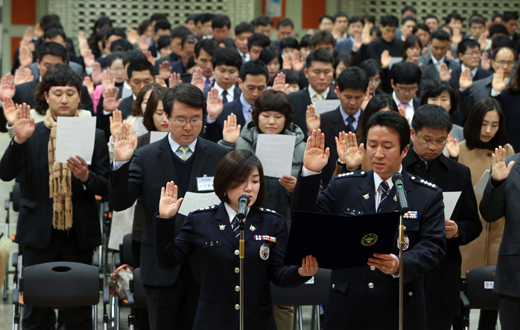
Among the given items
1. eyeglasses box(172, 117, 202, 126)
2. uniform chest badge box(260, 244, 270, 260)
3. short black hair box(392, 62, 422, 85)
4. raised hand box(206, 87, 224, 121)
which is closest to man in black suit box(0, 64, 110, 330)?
eyeglasses box(172, 117, 202, 126)

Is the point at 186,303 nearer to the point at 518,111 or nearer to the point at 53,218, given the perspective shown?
the point at 53,218

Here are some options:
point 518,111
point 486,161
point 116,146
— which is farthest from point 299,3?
point 116,146

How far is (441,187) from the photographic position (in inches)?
173

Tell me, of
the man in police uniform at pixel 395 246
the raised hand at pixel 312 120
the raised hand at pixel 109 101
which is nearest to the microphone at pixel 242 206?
the man in police uniform at pixel 395 246

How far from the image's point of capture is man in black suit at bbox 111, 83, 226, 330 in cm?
423

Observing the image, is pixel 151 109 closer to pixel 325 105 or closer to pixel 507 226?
pixel 325 105

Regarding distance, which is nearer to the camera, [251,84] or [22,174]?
[22,174]

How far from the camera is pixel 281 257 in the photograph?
3.67m

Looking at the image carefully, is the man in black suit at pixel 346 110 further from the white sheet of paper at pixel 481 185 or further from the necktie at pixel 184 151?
the necktie at pixel 184 151

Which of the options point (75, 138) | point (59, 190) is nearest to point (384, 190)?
point (75, 138)

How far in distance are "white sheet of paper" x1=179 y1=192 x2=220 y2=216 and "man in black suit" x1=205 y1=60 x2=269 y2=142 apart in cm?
227

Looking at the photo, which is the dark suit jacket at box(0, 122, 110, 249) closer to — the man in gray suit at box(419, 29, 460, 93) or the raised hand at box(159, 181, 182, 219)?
the raised hand at box(159, 181, 182, 219)

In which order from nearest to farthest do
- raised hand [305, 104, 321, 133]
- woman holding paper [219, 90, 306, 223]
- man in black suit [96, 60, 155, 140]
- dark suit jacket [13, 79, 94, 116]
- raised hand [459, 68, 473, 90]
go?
woman holding paper [219, 90, 306, 223] < raised hand [305, 104, 321, 133] < man in black suit [96, 60, 155, 140] < dark suit jacket [13, 79, 94, 116] < raised hand [459, 68, 473, 90]

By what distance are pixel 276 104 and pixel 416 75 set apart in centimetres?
219
